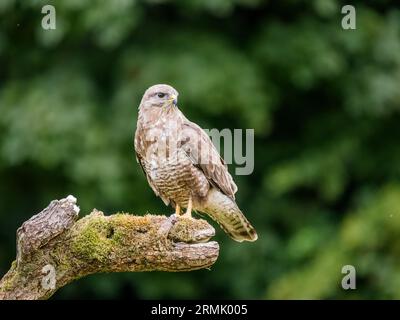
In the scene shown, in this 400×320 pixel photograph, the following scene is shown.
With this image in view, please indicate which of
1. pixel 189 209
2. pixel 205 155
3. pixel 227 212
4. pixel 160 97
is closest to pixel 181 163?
pixel 205 155

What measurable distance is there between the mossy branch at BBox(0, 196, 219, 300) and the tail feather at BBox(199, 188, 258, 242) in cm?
48

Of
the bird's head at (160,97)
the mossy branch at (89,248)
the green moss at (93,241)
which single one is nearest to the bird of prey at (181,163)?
the bird's head at (160,97)

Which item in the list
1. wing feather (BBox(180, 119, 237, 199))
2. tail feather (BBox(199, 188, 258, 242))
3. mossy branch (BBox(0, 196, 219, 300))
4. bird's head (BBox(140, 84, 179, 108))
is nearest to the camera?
mossy branch (BBox(0, 196, 219, 300))

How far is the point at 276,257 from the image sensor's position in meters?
11.0

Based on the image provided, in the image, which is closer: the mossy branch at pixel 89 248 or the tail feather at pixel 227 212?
the mossy branch at pixel 89 248

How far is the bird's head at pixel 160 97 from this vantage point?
15.7 feet

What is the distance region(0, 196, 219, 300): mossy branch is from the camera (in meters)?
4.66

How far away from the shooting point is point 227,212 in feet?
17.8

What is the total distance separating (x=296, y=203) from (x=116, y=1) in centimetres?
353

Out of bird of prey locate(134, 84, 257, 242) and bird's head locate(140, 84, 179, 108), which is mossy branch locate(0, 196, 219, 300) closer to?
bird of prey locate(134, 84, 257, 242)

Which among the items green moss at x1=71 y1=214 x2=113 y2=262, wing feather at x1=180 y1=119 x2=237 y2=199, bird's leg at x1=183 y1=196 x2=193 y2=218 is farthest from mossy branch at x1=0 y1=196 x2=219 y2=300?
wing feather at x1=180 y1=119 x2=237 y2=199

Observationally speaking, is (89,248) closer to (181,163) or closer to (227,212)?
(181,163)

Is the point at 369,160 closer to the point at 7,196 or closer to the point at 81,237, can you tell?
the point at 7,196

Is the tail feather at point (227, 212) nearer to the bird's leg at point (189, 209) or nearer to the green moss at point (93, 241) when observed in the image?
the bird's leg at point (189, 209)
